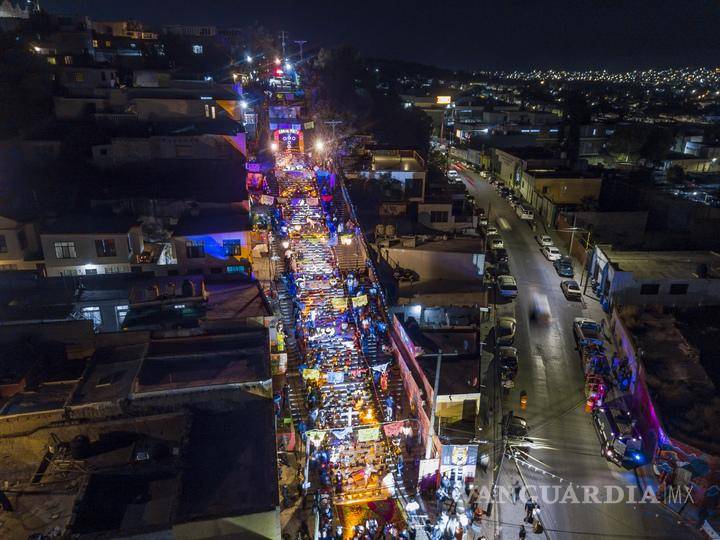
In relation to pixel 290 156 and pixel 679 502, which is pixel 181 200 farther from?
pixel 679 502

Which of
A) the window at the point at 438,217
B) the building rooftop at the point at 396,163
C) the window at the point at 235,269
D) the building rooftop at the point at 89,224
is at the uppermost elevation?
the building rooftop at the point at 396,163

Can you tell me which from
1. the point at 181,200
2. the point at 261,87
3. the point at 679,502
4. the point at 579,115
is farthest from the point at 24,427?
the point at 579,115

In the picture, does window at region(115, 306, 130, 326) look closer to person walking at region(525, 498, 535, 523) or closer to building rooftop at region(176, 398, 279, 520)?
building rooftop at region(176, 398, 279, 520)

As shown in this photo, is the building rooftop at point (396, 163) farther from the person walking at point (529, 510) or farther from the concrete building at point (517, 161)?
the person walking at point (529, 510)

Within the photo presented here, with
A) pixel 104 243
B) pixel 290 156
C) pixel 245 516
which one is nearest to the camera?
pixel 245 516

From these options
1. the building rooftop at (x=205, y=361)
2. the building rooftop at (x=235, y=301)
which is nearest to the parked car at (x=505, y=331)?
the building rooftop at (x=235, y=301)

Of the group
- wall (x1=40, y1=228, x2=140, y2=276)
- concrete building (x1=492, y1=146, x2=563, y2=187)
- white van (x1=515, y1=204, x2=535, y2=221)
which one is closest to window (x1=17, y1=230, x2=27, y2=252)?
wall (x1=40, y1=228, x2=140, y2=276)
